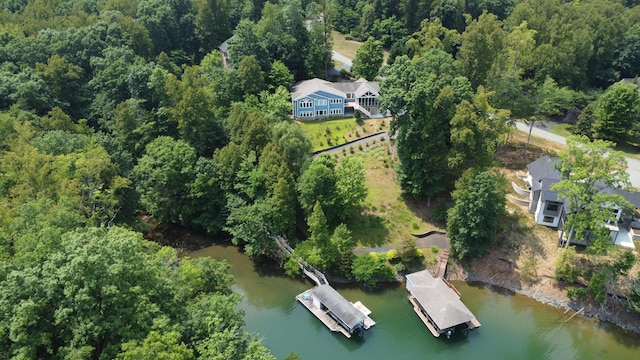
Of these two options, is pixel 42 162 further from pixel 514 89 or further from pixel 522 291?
pixel 514 89

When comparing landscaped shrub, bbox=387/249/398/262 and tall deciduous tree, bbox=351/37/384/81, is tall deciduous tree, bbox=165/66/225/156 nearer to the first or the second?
landscaped shrub, bbox=387/249/398/262

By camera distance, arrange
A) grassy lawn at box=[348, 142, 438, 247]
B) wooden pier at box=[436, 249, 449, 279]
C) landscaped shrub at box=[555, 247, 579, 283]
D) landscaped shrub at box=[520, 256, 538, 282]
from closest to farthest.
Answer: landscaped shrub at box=[555, 247, 579, 283], landscaped shrub at box=[520, 256, 538, 282], wooden pier at box=[436, 249, 449, 279], grassy lawn at box=[348, 142, 438, 247]

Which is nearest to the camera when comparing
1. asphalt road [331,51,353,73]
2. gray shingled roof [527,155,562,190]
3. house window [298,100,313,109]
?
gray shingled roof [527,155,562,190]

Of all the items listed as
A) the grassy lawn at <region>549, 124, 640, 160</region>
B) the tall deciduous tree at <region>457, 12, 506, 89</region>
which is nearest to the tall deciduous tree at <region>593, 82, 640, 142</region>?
the grassy lawn at <region>549, 124, 640, 160</region>

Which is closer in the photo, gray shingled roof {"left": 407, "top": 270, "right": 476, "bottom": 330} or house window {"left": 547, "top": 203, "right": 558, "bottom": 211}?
gray shingled roof {"left": 407, "top": 270, "right": 476, "bottom": 330}

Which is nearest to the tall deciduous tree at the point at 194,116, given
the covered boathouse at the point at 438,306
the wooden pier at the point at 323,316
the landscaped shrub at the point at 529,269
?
the wooden pier at the point at 323,316

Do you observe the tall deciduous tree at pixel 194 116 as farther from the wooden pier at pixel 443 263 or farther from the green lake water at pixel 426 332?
the wooden pier at pixel 443 263
